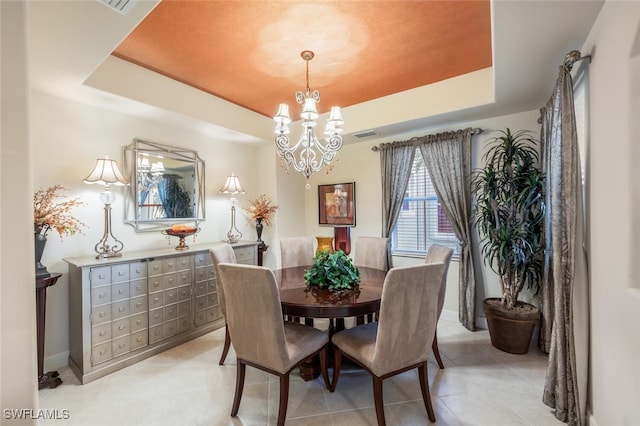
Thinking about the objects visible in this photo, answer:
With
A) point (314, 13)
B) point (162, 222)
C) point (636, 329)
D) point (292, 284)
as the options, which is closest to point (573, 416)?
point (636, 329)

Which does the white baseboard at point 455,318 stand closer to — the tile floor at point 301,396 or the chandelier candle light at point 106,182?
the tile floor at point 301,396

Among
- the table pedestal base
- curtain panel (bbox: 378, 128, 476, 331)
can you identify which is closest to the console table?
the table pedestal base

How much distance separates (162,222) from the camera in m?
3.27

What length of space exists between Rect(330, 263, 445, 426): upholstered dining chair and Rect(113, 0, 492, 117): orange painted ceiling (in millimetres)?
1872

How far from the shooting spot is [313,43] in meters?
2.35

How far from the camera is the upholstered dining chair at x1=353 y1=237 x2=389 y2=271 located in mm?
3186

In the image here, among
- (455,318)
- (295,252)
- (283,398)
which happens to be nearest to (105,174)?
(295,252)

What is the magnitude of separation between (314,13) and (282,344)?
2350 mm

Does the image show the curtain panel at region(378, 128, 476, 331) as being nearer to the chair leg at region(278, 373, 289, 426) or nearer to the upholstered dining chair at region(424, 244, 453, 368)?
the upholstered dining chair at region(424, 244, 453, 368)

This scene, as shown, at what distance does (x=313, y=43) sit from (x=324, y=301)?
7.12ft

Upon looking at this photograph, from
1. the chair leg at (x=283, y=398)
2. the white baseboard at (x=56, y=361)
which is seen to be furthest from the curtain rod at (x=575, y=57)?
the white baseboard at (x=56, y=361)

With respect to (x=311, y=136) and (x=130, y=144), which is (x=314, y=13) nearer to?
(x=311, y=136)

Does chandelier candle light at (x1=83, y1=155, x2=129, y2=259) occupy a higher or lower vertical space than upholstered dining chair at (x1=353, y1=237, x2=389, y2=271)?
higher

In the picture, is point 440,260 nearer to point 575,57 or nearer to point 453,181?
point 453,181
